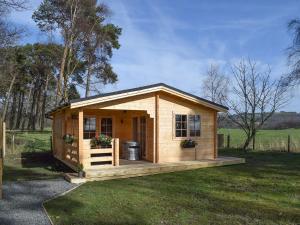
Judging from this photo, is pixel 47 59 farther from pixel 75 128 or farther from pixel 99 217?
pixel 99 217

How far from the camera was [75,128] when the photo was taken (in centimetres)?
1377

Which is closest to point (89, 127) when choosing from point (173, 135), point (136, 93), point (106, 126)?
point (106, 126)

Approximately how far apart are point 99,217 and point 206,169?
6.42 m

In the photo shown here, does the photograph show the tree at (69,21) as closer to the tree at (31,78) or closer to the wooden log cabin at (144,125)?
the tree at (31,78)

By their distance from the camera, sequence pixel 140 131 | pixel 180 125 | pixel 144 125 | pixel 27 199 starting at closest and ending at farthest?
pixel 27 199, pixel 180 125, pixel 144 125, pixel 140 131

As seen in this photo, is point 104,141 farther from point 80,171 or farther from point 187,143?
point 187,143

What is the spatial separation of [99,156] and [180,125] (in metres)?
3.19

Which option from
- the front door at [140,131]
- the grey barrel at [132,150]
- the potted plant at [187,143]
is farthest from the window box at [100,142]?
the potted plant at [187,143]

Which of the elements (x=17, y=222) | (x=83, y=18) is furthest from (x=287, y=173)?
(x=83, y=18)

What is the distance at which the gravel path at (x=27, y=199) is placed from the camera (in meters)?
6.34

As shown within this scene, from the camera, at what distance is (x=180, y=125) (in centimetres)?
1308

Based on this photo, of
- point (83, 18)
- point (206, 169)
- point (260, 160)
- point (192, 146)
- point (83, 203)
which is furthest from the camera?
point (83, 18)

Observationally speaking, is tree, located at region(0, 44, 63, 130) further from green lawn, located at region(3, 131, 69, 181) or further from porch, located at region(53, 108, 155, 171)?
porch, located at region(53, 108, 155, 171)

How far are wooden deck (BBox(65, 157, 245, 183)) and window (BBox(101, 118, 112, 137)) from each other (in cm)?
286
